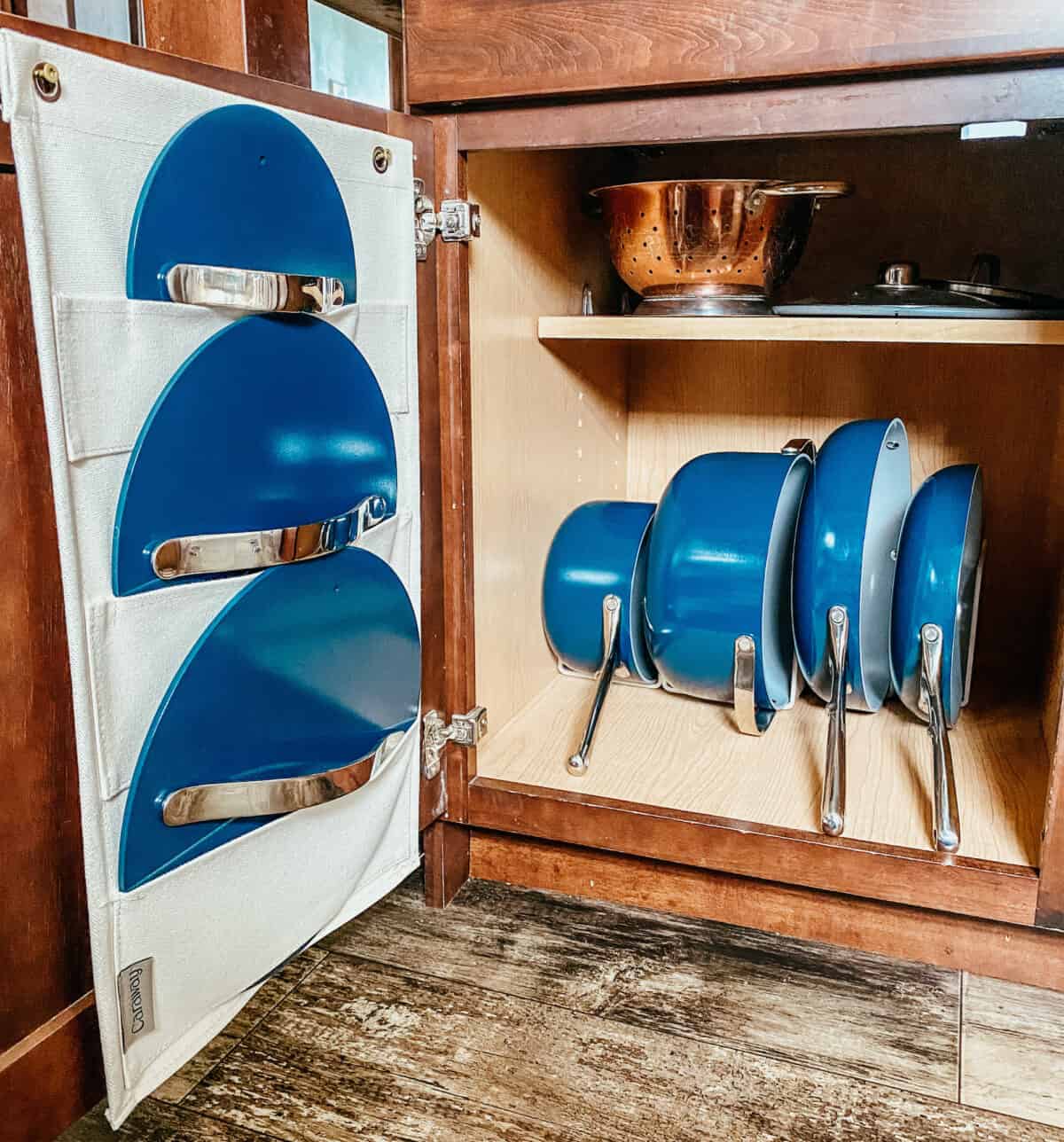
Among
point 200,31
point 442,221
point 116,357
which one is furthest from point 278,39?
point 116,357

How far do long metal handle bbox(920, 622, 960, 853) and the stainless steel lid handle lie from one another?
156mm

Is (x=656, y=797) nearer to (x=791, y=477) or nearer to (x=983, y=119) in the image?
(x=791, y=477)

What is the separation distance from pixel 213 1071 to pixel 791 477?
748 mm

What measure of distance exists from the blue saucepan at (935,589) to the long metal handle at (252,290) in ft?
2.01

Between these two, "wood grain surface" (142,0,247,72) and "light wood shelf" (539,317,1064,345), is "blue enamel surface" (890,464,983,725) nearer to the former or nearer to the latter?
"light wood shelf" (539,317,1064,345)

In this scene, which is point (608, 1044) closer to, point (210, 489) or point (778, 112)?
point (210, 489)

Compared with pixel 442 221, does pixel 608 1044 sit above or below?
below

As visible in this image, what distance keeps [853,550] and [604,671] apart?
0.88 feet

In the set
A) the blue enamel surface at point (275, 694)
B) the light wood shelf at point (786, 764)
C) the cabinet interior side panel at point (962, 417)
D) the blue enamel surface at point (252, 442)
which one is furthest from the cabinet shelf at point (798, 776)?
the blue enamel surface at point (252, 442)

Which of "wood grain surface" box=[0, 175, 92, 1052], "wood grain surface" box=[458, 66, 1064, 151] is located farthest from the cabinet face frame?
"wood grain surface" box=[0, 175, 92, 1052]

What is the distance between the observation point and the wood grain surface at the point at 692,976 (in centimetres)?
76

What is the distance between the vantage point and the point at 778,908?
2.91ft

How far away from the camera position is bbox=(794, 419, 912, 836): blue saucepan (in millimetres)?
965

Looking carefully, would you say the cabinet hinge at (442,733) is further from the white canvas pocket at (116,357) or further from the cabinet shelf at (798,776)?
the white canvas pocket at (116,357)
